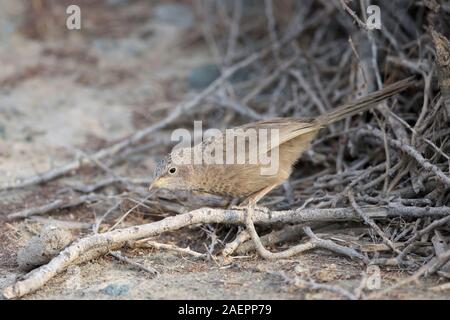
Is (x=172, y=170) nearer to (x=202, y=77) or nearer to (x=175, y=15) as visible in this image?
(x=202, y=77)

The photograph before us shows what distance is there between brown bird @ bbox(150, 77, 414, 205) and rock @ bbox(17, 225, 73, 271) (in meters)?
0.94

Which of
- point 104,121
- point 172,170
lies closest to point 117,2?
point 104,121

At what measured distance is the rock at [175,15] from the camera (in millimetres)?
10562

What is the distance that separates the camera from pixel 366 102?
5441mm

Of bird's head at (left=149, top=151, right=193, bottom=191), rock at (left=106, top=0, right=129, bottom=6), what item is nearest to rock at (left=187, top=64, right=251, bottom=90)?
rock at (left=106, top=0, right=129, bottom=6)

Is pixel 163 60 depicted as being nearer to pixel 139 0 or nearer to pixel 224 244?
pixel 139 0

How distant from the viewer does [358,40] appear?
716cm

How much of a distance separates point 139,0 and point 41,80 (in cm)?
311

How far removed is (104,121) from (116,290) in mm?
4037

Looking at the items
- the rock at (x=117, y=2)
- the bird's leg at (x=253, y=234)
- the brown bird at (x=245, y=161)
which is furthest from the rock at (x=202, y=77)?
the bird's leg at (x=253, y=234)

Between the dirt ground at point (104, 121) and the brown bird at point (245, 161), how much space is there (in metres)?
0.48

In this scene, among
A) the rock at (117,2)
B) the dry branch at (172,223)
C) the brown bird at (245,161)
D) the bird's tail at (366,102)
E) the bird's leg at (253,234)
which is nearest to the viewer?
the dry branch at (172,223)

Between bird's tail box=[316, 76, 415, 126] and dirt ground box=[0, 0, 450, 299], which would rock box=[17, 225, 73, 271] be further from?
bird's tail box=[316, 76, 415, 126]

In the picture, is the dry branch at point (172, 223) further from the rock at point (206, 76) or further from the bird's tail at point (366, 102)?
the rock at point (206, 76)
